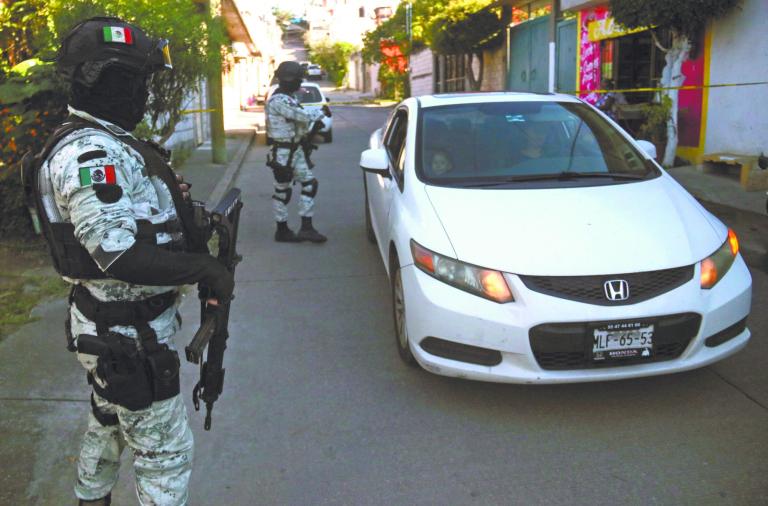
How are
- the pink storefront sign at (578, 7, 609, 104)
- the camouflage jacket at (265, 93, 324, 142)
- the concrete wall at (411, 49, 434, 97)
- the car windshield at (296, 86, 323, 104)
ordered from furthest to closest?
the concrete wall at (411, 49, 434, 97)
the car windshield at (296, 86, 323, 104)
the pink storefront sign at (578, 7, 609, 104)
the camouflage jacket at (265, 93, 324, 142)

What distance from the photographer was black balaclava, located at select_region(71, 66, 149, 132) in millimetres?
2135

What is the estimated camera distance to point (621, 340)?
3410mm

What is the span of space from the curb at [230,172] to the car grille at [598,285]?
6202mm

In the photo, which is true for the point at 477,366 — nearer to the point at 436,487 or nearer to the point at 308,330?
the point at 436,487

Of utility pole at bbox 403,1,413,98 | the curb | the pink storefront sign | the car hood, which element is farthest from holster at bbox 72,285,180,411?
utility pole at bbox 403,1,413,98

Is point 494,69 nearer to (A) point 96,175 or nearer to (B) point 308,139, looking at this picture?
(B) point 308,139

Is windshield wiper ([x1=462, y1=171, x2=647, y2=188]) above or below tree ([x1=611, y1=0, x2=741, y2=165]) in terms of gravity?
below

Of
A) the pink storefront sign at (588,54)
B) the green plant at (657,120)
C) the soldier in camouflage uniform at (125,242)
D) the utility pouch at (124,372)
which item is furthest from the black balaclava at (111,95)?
the pink storefront sign at (588,54)

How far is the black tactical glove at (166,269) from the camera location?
200cm

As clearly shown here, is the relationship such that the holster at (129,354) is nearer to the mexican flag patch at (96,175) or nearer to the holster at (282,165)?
the mexican flag patch at (96,175)

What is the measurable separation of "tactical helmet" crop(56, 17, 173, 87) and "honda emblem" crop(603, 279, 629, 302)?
2.29m

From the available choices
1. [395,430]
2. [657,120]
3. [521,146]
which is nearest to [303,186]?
[521,146]

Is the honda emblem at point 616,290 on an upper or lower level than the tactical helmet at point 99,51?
lower

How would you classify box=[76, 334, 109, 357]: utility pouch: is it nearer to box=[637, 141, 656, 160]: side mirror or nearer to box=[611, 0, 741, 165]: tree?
box=[637, 141, 656, 160]: side mirror
